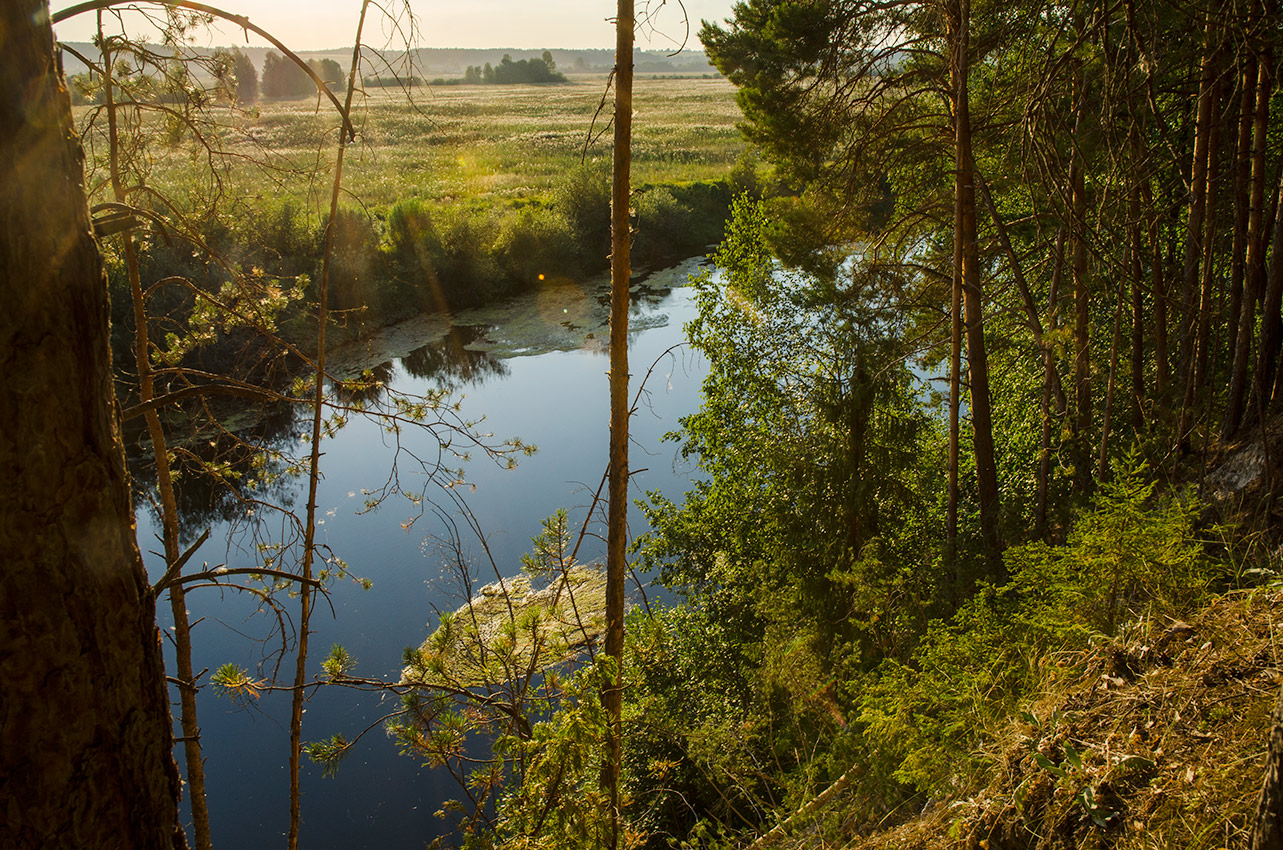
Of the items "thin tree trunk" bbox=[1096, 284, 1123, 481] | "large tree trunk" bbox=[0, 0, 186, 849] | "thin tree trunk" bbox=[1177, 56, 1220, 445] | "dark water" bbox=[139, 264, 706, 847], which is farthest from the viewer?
"dark water" bbox=[139, 264, 706, 847]

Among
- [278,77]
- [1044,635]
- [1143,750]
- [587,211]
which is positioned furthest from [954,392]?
[278,77]

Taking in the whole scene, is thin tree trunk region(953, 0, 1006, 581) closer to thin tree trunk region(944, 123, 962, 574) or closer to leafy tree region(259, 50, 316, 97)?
thin tree trunk region(944, 123, 962, 574)

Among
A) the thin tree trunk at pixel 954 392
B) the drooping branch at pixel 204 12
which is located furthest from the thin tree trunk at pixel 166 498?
the thin tree trunk at pixel 954 392

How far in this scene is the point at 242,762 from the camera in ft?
25.1

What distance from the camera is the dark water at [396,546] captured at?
7242 mm

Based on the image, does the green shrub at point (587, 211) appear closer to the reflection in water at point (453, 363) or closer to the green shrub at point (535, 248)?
the green shrub at point (535, 248)

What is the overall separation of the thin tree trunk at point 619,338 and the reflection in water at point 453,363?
11.7 m

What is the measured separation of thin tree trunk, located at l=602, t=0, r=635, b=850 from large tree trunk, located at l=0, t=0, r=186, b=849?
7.26ft

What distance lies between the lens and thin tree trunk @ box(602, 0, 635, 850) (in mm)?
3506

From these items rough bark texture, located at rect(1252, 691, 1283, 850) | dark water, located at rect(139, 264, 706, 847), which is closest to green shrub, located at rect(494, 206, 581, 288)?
dark water, located at rect(139, 264, 706, 847)

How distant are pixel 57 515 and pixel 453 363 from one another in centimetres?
1550

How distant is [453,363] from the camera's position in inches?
651

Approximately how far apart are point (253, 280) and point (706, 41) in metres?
7.92

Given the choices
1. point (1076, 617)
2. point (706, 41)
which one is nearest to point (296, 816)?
point (1076, 617)
